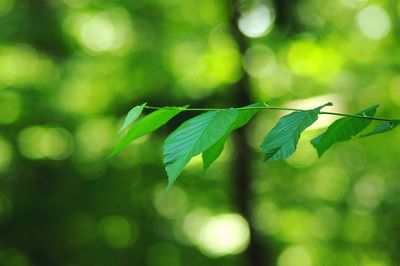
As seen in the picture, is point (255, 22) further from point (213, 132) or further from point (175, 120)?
point (213, 132)

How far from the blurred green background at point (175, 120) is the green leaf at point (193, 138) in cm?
458

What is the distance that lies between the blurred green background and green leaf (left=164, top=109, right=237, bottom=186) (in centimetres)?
458

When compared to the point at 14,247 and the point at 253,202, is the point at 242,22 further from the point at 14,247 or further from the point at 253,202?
the point at 14,247

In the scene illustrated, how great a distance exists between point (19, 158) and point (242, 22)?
7.74ft

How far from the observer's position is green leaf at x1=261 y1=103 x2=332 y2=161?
0.95 meters

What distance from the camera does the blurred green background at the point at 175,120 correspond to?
20.3ft

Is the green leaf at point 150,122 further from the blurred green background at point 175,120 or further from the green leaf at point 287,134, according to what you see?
the blurred green background at point 175,120

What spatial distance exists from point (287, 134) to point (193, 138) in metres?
0.13

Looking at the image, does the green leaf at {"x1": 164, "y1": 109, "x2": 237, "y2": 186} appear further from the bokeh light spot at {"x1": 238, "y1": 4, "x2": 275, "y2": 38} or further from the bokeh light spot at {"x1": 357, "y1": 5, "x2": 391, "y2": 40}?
the bokeh light spot at {"x1": 357, "y1": 5, "x2": 391, "y2": 40}

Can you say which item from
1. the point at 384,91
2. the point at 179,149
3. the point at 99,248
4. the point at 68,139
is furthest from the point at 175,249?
the point at 179,149

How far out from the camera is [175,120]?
5773 mm

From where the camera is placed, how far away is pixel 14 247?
6695 mm

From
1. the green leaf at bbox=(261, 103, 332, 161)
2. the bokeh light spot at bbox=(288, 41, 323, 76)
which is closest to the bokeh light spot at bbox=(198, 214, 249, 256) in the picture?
the bokeh light spot at bbox=(288, 41, 323, 76)

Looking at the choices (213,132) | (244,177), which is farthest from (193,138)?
(244,177)
